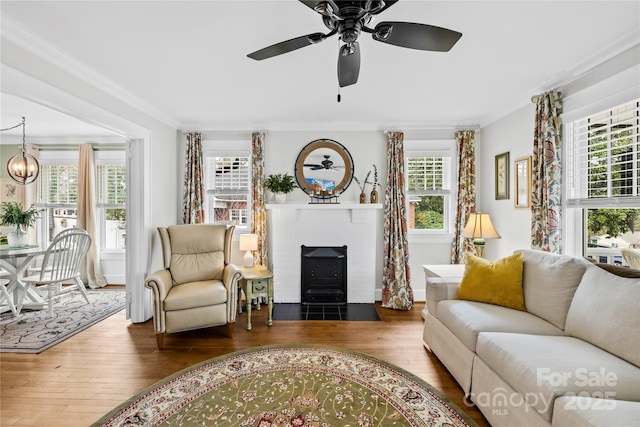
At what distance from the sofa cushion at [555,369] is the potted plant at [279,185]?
2982 millimetres

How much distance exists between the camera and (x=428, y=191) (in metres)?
4.26

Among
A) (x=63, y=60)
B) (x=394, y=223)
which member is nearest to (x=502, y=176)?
(x=394, y=223)

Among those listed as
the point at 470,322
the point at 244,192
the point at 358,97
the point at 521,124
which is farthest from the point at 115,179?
the point at 521,124

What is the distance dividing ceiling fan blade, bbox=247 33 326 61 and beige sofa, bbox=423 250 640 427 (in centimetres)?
210

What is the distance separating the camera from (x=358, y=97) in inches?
127

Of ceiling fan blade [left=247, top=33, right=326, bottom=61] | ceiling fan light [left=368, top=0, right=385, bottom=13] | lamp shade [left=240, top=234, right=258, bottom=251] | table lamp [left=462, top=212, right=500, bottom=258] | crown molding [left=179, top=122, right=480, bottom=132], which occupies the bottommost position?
lamp shade [left=240, top=234, right=258, bottom=251]

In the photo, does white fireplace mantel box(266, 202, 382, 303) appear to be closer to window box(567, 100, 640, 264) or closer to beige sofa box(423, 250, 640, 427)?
beige sofa box(423, 250, 640, 427)

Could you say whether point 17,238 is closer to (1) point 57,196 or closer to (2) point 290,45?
(1) point 57,196

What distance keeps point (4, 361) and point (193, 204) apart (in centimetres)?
242

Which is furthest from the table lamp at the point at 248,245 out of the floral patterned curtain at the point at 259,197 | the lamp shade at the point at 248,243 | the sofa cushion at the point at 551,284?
the sofa cushion at the point at 551,284

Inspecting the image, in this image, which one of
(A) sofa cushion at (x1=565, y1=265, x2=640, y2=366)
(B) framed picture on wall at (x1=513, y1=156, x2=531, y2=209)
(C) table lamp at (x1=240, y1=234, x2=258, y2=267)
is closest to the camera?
(A) sofa cushion at (x1=565, y1=265, x2=640, y2=366)

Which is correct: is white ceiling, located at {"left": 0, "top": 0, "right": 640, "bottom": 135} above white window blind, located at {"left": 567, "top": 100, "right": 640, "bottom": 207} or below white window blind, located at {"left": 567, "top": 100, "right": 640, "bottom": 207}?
above

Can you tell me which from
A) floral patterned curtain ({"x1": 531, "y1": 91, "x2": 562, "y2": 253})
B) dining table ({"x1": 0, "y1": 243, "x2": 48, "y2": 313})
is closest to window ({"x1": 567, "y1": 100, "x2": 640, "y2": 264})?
floral patterned curtain ({"x1": 531, "y1": 91, "x2": 562, "y2": 253})

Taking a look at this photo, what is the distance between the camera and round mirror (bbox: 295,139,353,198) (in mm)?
4176
